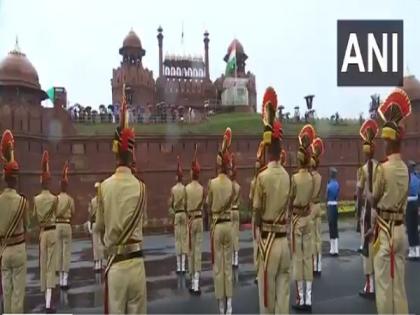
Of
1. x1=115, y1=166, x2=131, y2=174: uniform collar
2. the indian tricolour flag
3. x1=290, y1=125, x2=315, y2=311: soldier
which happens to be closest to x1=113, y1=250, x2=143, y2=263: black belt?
x1=115, y1=166, x2=131, y2=174: uniform collar

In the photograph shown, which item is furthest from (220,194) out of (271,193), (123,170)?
(123,170)

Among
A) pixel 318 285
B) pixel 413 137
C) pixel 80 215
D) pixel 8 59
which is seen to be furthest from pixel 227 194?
pixel 413 137

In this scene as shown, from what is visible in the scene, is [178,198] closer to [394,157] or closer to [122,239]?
[394,157]

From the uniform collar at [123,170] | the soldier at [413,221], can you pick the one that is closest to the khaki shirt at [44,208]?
the uniform collar at [123,170]

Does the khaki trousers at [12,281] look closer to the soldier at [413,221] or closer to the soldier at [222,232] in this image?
the soldier at [222,232]

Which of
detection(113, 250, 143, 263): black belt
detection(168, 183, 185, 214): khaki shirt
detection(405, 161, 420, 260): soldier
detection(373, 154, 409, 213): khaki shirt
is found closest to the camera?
detection(113, 250, 143, 263): black belt

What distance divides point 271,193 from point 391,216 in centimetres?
120

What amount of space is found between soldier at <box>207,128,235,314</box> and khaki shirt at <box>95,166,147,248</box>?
2668 mm

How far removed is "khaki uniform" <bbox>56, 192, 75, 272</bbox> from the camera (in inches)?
372

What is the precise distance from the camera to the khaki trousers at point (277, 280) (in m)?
4.97

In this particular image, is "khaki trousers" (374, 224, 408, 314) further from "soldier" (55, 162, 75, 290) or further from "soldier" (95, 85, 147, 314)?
"soldier" (55, 162, 75, 290)

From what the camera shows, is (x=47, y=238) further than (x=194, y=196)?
No

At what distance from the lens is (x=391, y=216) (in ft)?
16.7

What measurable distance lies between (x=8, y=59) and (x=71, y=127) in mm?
6144
